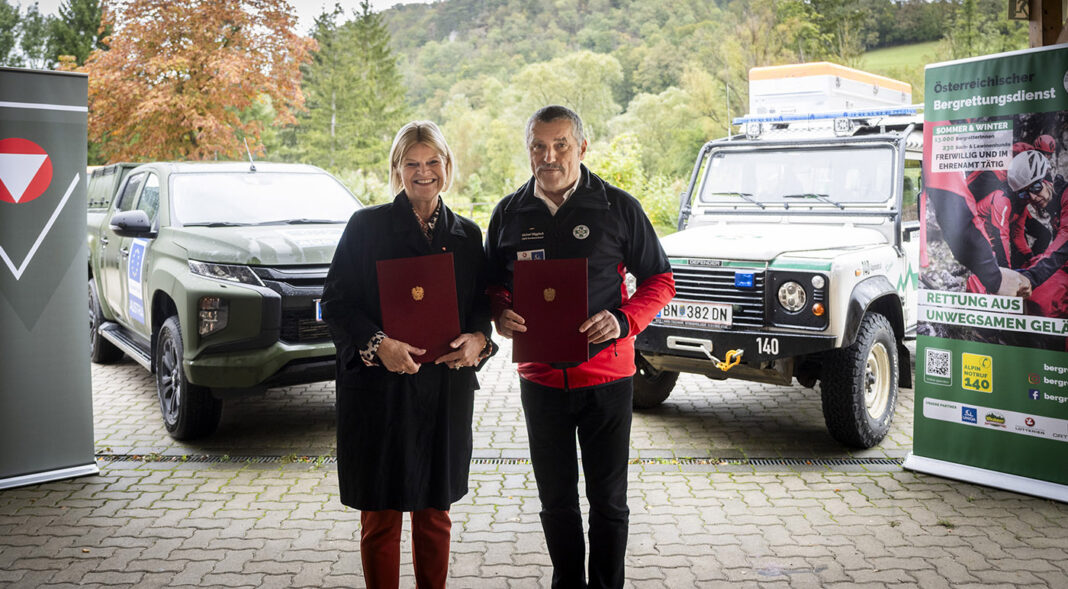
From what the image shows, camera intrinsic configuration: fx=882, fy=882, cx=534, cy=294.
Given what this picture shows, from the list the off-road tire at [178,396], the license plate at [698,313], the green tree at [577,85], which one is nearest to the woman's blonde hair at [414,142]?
the license plate at [698,313]

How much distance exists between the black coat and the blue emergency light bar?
15.4 feet

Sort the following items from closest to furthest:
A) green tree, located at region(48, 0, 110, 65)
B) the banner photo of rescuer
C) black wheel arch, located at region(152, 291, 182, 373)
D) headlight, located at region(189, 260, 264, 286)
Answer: the banner photo of rescuer
headlight, located at region(189, 260, 264, 286)
black wheel arch, located at region(152, 291, 182, 373)
green tree, located at region(48, 0, 110, 65)

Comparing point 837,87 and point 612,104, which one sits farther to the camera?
point 612,104

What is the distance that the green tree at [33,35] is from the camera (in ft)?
146

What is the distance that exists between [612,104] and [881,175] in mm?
45215

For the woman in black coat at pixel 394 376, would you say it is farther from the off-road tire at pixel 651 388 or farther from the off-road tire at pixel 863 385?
the off-road tire at pixel 651 388

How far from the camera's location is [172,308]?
6.21 m

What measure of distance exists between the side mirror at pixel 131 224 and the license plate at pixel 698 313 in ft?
12.1

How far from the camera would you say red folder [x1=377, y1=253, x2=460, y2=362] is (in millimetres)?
2893

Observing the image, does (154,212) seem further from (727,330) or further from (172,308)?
(727,330)

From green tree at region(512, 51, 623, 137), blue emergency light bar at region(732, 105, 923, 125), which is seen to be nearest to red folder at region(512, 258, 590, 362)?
blue emergency light bar at region(732, 105, 923, 125)

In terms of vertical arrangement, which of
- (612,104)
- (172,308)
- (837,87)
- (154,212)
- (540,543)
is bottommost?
(540,543)

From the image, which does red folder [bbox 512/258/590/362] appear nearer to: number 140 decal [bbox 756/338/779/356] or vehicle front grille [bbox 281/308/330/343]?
number 140 decal [bbox 756/338/779/356]

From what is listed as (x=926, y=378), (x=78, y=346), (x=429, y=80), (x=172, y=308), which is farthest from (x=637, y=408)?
(x=429, y=80)
